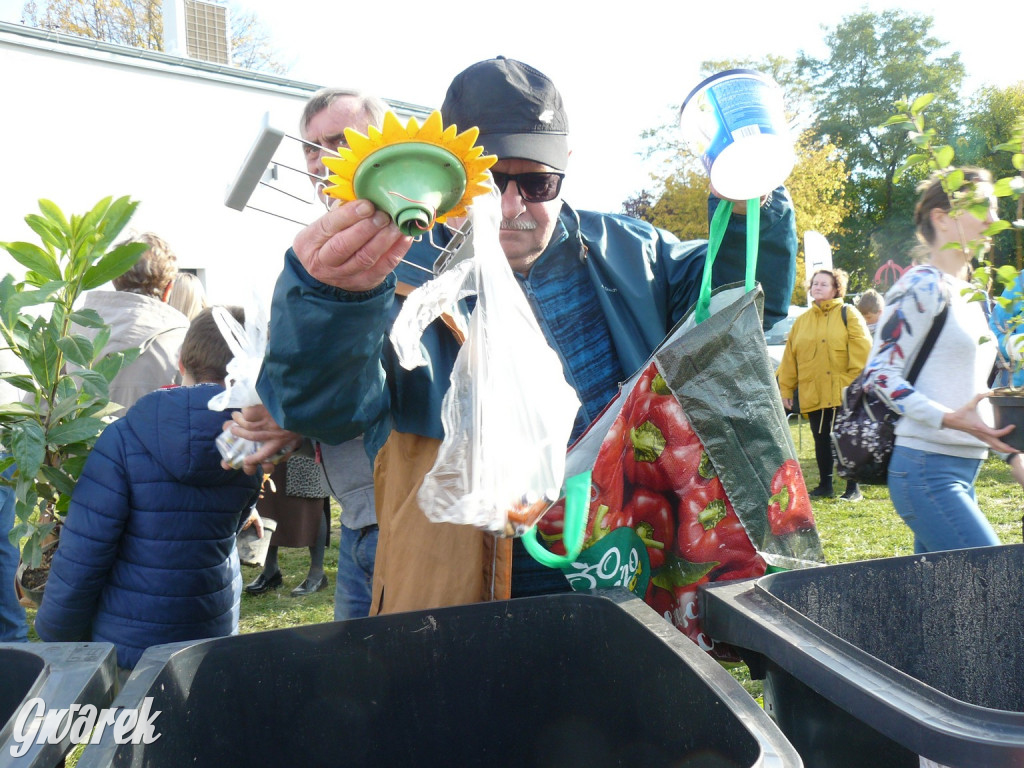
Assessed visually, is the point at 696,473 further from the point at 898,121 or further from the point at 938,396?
the point at 938,396

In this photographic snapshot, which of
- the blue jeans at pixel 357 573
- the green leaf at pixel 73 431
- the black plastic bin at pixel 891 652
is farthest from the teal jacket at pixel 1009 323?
the green leaf at pixel 73 431

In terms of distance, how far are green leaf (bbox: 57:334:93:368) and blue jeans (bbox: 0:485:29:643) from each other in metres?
1.59

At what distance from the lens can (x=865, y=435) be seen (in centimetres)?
256

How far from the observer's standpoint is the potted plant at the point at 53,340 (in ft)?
4.77

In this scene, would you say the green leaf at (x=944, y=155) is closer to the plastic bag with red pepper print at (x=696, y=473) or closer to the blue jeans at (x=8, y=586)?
the plastic bag with red pepper print at (x=696, y=473)

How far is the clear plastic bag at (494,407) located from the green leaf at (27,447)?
34.0 inches

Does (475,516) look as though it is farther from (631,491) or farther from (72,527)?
(72,527)

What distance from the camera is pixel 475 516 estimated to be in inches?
37.4

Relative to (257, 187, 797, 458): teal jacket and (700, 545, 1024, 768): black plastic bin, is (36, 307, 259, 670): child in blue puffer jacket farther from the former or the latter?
(700, 545, 1024, 768): black plastic bin

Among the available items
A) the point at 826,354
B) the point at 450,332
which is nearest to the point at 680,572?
the point at 450,332

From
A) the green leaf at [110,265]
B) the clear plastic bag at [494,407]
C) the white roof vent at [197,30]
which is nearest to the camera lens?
the clear plastic bag at [494,407]

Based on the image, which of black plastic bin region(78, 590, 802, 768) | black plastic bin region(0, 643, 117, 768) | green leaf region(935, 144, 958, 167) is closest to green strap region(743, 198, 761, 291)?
black plastic bin region(78, 590, 802, 768)

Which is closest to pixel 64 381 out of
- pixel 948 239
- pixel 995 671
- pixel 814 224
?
pixel 995 671

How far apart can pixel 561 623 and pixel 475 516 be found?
0.32 m
